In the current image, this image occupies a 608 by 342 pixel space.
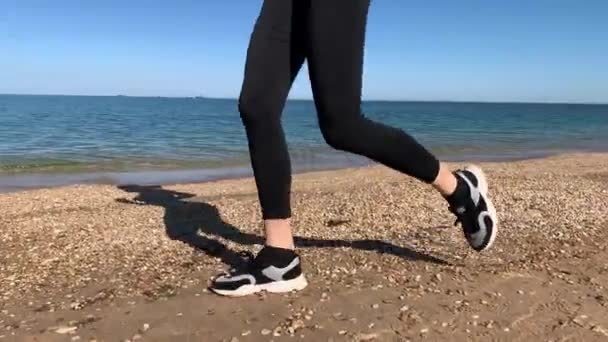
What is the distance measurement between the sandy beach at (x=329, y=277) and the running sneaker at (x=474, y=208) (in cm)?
23

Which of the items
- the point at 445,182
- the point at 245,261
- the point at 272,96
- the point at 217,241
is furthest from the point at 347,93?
the point at 217,241

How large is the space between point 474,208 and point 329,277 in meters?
0.84

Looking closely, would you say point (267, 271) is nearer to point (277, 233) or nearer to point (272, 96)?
point (277, 233)

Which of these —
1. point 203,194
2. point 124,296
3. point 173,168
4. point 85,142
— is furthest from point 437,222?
point 85,142

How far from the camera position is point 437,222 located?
4.73m

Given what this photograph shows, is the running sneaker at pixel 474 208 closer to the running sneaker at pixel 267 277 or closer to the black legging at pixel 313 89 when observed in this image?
the black legging at pixel 313 89

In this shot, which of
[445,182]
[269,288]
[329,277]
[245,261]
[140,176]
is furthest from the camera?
[140,176]

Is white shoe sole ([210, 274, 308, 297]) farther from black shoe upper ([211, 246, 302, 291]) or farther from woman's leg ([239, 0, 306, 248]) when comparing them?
woman's leg ([239, 0, 306, 248])

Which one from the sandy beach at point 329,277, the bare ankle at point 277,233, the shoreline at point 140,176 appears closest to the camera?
the sandy beach at point 329,277

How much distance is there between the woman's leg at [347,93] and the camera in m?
2.77

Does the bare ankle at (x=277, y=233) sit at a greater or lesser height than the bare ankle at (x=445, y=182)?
lesser

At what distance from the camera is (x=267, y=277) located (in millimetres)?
2963

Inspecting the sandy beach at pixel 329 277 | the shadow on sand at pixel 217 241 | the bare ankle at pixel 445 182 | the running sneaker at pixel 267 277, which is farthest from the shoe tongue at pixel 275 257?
the bare ankle at pixel 445 182

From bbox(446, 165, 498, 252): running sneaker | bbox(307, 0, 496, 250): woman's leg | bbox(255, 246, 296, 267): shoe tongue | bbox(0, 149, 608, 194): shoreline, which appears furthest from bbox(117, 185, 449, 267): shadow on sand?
bbox(0, 149, 608, 194): shoreline
